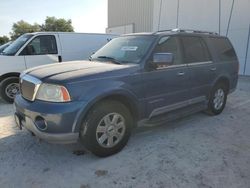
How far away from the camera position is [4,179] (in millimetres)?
3127

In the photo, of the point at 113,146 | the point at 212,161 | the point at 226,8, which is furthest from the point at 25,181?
Result: the point at 226,8

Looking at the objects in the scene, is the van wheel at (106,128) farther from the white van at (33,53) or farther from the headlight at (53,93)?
the white van at (33,53)

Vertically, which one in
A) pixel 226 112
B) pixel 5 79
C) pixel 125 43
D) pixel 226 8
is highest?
pixel 226 8

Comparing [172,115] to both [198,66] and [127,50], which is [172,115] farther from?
[127,50]

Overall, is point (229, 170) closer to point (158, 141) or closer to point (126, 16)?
point (158, 141)

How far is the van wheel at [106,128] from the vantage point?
3.35 m

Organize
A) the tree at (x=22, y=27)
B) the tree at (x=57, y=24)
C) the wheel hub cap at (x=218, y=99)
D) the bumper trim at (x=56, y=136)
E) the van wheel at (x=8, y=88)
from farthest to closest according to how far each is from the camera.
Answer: the tree at (x=57, y=24), the tree at (x=22, y=27), the van wheel at (x=8, y=88), the wheel hub cap at (x=218, y=99), the bumper trim at (x=56, y=136)

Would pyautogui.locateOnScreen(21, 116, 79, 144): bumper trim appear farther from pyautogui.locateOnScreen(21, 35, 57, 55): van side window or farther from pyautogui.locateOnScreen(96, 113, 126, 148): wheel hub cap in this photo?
pyautogui.locateOnScreen(21, 35, 57, 55): van side window

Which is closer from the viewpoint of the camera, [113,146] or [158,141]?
[113,146]

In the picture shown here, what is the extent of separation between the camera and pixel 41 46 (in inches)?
292

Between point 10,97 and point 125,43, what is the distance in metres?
4.07

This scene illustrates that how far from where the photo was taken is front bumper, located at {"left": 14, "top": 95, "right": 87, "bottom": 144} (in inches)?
123

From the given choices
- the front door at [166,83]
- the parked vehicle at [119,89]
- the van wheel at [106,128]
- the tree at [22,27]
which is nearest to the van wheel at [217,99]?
the parked vehicle at [119,89]

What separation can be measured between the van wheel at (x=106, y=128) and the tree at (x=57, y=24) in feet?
201
